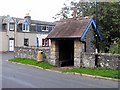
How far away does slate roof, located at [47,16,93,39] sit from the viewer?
793 inches

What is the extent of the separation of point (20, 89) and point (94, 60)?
334 inches

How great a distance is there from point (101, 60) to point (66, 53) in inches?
220

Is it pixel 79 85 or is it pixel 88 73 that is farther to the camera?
pixel 88 73

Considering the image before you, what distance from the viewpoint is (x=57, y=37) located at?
20.7 meters

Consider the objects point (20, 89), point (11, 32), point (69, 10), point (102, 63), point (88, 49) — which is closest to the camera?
point (20, 89)

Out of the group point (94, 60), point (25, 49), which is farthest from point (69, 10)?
point (94, 60)

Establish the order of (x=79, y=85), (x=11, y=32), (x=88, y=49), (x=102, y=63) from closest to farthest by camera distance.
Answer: (x=79, y=85) < (x=102, y=63) < (x=88, y=49) < (x=11, y=32)

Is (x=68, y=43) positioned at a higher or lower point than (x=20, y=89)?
higher

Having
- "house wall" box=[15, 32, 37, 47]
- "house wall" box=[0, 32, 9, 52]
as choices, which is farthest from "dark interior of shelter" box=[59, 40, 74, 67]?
"house wall" box=[15, 32, 37, 47]

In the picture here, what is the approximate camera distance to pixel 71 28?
21141 mm

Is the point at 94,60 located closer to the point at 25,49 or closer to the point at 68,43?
the point at 68,43

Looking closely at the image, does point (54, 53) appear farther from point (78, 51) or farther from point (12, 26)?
point (12, 26)

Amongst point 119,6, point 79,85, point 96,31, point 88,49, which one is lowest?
point 79,85

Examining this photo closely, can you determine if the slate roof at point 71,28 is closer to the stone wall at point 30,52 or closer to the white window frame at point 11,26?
the stone wall at point 30,52
